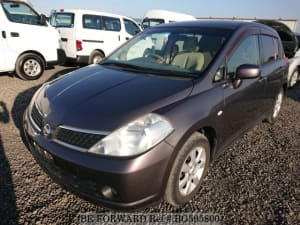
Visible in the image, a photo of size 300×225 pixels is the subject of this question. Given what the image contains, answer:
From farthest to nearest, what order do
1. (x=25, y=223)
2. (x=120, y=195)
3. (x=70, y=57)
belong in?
(x=70, y=57), (x=25, y=223), (x=120, y=195)

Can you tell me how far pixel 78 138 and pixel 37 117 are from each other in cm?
68

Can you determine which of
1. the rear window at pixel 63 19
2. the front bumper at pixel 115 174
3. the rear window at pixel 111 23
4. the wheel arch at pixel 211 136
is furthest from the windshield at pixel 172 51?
the rear window at pixel 111 23

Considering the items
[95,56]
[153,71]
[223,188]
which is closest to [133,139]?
[153,71]

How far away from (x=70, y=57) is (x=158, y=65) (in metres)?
5.54

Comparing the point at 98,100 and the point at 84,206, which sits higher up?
the point at 98,100

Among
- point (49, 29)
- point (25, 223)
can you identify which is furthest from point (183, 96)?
point (49, 29)

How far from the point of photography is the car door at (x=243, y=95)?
2633mm

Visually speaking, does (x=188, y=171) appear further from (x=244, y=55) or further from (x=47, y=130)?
(x=244, y=55)

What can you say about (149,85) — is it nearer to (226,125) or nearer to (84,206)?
(226,125)

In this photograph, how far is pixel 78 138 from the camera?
6.17ft

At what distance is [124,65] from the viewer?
3.00 metres

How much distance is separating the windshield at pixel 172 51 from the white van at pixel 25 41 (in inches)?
154

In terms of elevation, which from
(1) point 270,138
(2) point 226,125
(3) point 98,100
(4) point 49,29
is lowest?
(1) point 270,138

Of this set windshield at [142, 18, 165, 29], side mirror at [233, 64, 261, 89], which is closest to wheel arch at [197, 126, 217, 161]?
side mirror at [233, 64, 261, 89]
